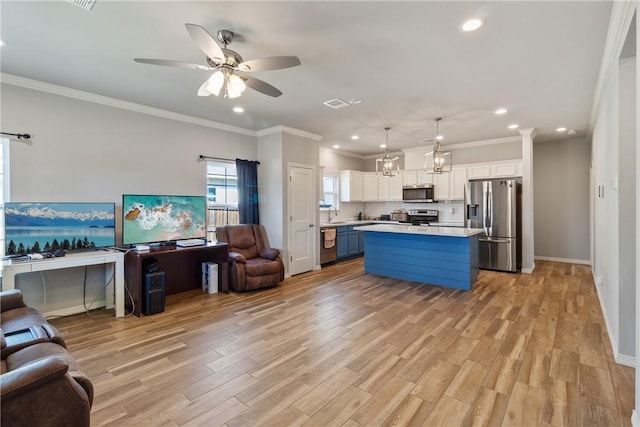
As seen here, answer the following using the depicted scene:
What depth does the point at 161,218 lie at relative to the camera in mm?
4156

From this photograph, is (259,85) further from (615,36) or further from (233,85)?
(615,36)

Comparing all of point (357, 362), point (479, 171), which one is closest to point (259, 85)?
point (357, 362)

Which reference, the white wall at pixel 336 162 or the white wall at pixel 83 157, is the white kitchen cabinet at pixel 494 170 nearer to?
the white wall at pixel 336 162

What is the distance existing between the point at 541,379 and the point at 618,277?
1.16m

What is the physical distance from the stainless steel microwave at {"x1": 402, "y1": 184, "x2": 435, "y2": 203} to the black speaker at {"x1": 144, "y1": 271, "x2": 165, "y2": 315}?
5.64m

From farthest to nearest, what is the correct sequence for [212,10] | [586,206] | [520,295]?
[586,206], [520,295], [212,10]

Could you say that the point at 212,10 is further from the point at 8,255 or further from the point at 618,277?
the point at 618,277

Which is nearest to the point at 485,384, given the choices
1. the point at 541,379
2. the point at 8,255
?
the point at 541,379

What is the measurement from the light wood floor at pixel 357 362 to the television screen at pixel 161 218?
96cm

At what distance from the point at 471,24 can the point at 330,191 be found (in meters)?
5.64

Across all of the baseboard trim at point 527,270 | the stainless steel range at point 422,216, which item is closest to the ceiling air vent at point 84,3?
the stainless steel range at point 422,216

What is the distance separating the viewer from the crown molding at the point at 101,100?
10.8 feet

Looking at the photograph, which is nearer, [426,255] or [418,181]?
[426,255]

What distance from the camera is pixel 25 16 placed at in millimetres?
2225
